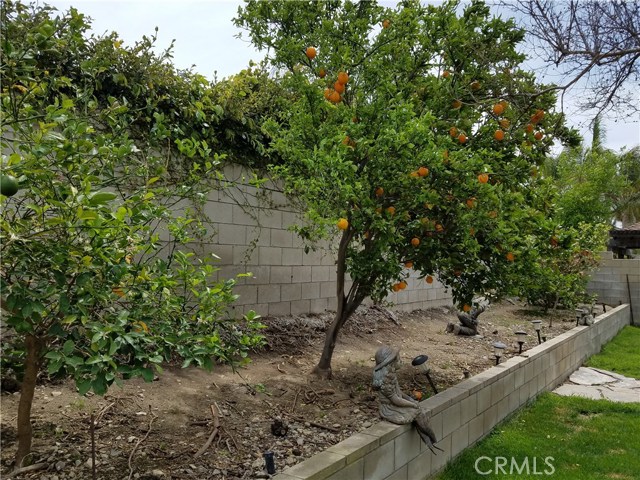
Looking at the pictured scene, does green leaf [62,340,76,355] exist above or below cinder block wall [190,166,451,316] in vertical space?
below

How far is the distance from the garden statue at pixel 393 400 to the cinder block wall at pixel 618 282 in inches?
512

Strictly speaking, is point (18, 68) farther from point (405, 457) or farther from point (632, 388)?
point (632, 388)

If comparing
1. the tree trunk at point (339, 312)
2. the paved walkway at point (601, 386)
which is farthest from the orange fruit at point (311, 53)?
the paved walkway at point (601, 386)

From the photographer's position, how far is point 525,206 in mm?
5035

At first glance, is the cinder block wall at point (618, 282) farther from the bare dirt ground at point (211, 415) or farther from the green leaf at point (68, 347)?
the green leaf at point (68, 347)

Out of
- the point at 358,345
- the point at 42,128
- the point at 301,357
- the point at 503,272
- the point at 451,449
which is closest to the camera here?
the point at 42,128

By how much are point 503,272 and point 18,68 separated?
4.15m

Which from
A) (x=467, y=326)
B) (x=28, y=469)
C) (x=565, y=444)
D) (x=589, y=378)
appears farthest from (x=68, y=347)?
(x=589, y=378)

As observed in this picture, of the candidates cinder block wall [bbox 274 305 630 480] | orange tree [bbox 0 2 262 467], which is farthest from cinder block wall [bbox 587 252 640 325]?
orange tree [bbox 0 2 262 467]

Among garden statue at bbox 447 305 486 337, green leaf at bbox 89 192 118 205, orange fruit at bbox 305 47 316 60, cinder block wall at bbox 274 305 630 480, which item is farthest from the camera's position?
garden statue at bbox 447 305 486 337

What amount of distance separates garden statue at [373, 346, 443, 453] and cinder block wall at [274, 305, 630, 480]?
0.08 metres

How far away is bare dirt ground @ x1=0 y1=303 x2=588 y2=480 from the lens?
2.99 metres

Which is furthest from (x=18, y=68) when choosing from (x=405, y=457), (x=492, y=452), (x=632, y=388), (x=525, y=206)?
(x=632, y=388)

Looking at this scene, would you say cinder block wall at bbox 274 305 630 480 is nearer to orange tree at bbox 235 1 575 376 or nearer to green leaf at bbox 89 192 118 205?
orange tree at bbox 235 1 575 376
